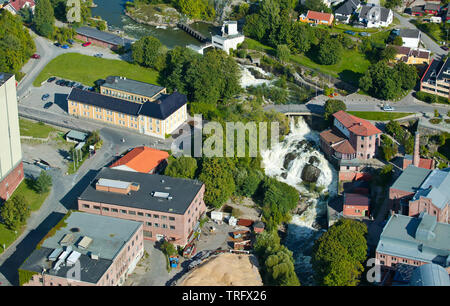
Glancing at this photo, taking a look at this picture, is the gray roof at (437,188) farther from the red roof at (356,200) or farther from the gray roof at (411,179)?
the red roof at (356,200)

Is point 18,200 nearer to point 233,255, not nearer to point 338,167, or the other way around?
point 233,255

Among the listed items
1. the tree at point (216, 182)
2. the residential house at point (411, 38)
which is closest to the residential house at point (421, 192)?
the tree at point (216, 182)

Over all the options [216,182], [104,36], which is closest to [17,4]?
[104,36]

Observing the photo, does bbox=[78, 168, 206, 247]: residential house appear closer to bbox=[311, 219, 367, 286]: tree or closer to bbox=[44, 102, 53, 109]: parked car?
bbox=[311, 219, 367, 286]: tree

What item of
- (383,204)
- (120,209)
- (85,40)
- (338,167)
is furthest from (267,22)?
(120,209)

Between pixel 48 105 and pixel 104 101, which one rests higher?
pixel 104 101

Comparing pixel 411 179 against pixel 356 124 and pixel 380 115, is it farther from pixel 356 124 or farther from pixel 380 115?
pixel 380 115
